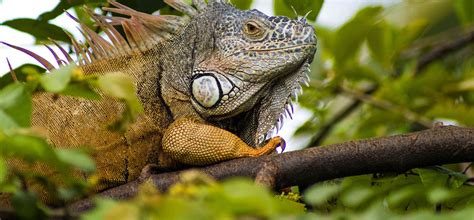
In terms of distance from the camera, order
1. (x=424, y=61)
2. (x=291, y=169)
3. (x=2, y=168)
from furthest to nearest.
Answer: (x=424, y=61)
(x=291, y=169)
(x=2, y=168)

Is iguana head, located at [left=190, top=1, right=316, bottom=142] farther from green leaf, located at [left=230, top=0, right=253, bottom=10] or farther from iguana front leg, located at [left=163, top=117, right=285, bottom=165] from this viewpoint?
green leaf, located at [left=230, top=0, right=253, bottom=10]

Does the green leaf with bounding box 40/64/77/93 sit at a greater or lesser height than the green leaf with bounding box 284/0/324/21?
greater

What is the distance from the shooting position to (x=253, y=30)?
6.06 meters

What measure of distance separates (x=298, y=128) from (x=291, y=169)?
330 cm

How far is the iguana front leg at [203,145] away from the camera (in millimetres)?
5316

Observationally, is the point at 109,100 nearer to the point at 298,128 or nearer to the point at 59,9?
the point at 59,9

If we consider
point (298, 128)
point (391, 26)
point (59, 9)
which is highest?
point (59, 9)

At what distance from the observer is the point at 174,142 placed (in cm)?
538

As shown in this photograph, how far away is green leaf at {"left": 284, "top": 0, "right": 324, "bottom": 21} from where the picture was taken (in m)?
A: 5.66

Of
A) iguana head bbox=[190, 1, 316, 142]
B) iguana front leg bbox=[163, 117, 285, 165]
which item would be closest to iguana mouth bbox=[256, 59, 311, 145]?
iguana head bbox=[190, 1, 316, 142]

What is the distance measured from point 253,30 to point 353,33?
158 cm

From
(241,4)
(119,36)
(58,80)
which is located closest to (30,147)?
(58,80)

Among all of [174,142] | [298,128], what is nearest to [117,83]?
[174,142]

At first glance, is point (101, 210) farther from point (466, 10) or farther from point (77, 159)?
point (466, 10)
